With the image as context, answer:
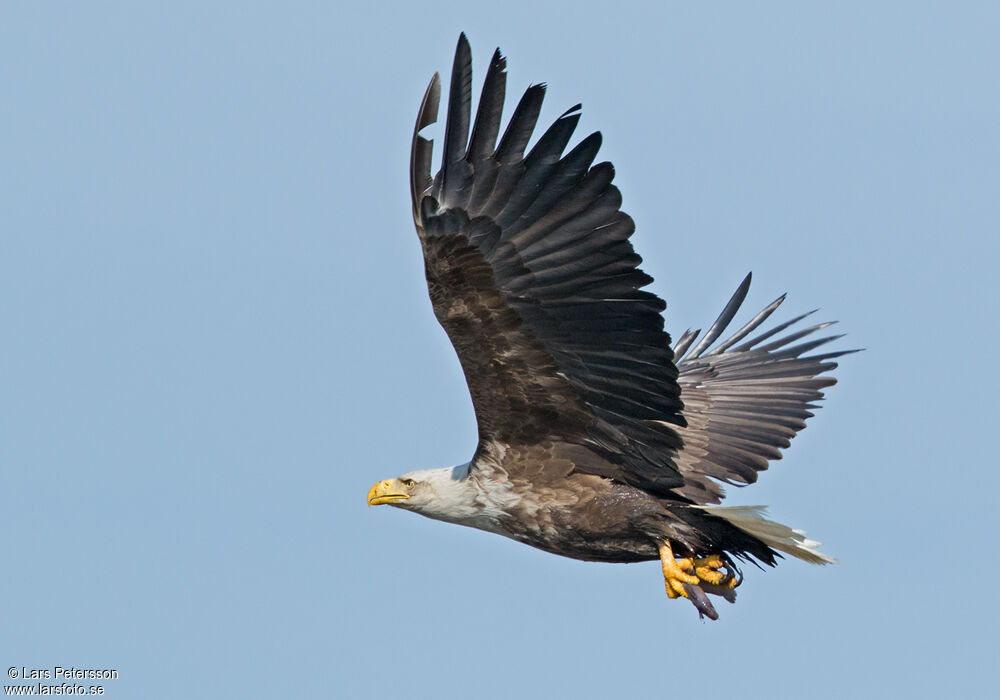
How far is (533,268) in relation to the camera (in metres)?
7.41

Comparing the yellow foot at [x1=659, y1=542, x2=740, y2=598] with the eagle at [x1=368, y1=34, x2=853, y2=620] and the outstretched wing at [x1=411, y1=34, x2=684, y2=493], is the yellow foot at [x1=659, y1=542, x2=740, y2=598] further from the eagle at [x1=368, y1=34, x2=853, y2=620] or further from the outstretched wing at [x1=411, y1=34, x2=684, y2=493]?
the outstretched wing at [x1=411, y1=34, x2=684, y2=493]

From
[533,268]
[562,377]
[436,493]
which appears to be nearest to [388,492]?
[436,493]

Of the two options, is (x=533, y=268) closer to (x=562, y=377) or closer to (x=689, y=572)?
(x=562, y=377)

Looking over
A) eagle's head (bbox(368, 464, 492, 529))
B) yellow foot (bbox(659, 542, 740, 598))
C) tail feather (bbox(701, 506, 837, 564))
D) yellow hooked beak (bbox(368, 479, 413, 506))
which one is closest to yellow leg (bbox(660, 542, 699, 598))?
yellow foot (bbox(659, 542, 740, 598))

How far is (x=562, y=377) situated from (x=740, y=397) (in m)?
2.63

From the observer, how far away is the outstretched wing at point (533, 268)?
23.2 feet

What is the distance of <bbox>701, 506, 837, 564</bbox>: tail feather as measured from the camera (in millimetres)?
8223

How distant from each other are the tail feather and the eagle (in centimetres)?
1

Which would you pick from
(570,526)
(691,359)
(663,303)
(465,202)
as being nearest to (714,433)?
(691,359)

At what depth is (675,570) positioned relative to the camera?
8.41 m

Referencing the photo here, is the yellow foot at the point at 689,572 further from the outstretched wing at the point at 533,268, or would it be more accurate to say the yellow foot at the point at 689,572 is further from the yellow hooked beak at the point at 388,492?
the yellow hooked beak at the point at 388,492

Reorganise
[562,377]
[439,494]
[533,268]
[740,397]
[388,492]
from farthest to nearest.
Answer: [740,397] → [388,492] → [439,494] → [562,377] → [533,268]

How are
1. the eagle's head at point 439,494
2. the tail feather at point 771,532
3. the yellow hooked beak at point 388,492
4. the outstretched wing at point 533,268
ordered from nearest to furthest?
the outstretched wing at point 533,268
the tail feather at point 771,532
the eagle's head at point 439,494
the yellow hooked beak at point 388,492

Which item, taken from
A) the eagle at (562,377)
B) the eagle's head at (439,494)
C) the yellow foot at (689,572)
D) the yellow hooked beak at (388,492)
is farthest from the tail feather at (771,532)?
the yellow hooked beak at (388,492)
